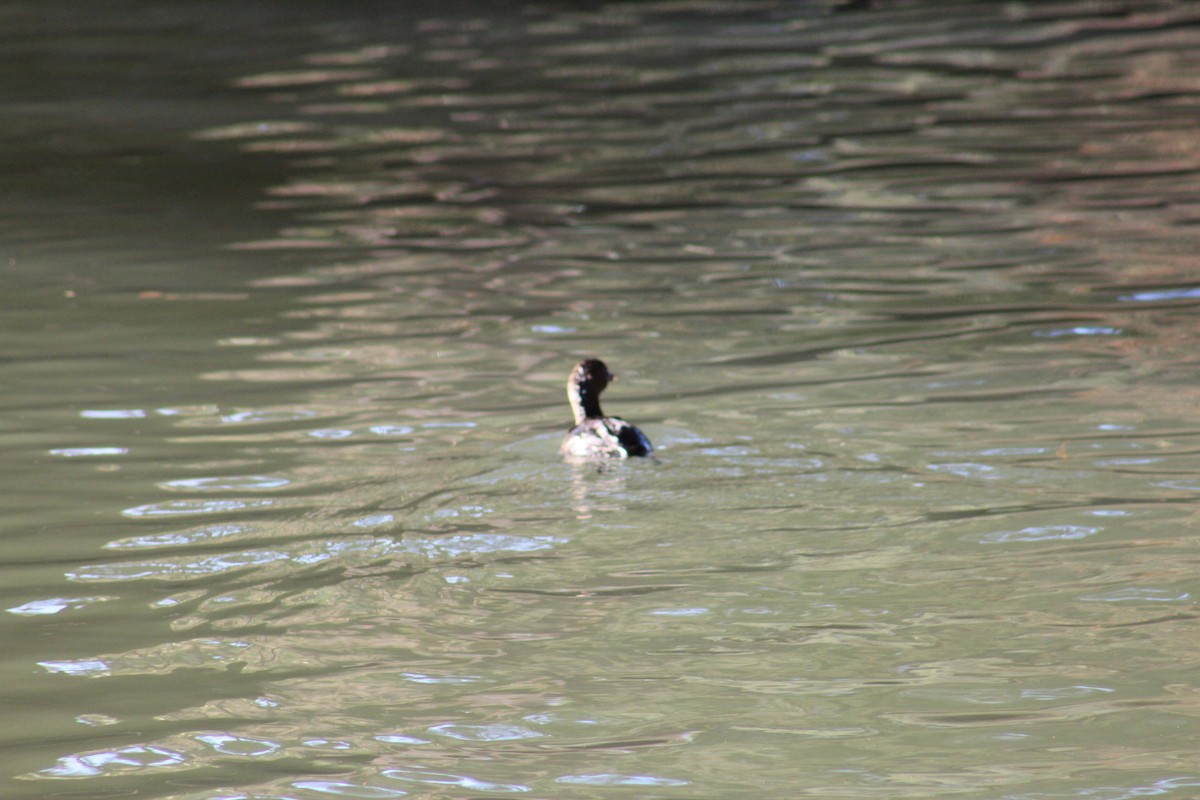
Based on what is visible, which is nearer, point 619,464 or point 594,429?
point 619,464

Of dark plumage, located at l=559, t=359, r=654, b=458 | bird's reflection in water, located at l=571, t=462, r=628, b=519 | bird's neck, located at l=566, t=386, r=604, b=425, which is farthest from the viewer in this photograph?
bird's neck, located at l=566, t=386, r=604, b=425

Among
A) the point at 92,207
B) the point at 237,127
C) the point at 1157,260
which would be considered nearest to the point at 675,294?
the point at 1157,260

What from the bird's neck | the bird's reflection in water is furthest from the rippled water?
the bird's neck

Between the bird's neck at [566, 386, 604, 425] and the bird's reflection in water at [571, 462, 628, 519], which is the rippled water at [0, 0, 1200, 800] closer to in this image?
the bird's reflection in water at [571, 462, 628, 519]

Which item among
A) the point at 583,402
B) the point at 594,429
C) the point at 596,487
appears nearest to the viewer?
the point at 596,487

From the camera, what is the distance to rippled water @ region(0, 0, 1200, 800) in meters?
5.23

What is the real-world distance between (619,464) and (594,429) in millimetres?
235

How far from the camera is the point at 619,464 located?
7699 mm

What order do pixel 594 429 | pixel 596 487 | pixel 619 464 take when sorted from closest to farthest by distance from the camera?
1. pixel 596 487
2. pixel 619 464
3. pixel 594 429

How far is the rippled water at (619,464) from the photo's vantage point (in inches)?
206

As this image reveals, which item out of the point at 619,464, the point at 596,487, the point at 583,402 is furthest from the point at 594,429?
the point at 583,402

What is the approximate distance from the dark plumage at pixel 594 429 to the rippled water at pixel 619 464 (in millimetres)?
112

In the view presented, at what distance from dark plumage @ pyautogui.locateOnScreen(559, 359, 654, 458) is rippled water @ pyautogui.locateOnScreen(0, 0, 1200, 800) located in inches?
4.4

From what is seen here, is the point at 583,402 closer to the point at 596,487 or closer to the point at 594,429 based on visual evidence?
the point at 594,429
